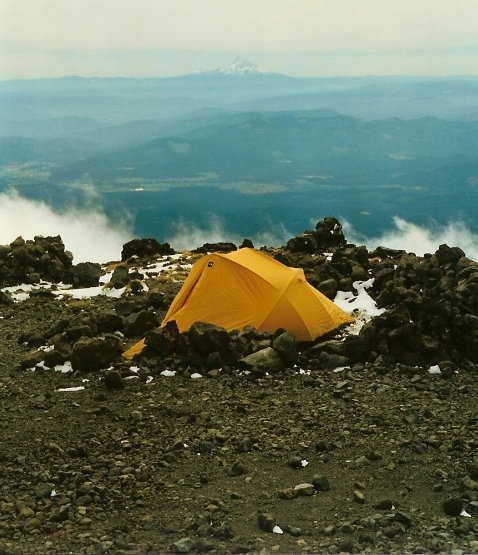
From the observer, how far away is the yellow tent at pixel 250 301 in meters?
19.0

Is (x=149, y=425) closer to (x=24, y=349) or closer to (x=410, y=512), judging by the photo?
(x=410, y=512)

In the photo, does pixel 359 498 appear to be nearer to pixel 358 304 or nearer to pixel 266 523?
pixel 266 523

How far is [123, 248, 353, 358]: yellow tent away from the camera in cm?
1902

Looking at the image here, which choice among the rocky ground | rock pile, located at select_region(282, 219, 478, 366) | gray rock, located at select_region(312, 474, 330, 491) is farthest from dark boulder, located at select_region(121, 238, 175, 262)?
gray rock, located at select_region(312, 474, 330, 491)

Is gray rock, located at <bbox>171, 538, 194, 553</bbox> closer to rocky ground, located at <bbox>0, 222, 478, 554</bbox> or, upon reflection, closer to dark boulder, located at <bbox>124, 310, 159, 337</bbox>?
rocky ground, located at <bbox>0, 222, 478, 554</bbox>

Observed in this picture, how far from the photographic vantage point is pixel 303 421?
45.6ft

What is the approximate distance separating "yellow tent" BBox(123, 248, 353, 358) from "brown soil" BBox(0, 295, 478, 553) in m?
2.51

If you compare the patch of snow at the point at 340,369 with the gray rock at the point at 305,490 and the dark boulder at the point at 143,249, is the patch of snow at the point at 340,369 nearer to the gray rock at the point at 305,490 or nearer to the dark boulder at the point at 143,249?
the gray rock at the point at 305,490

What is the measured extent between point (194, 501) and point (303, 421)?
351 centimetres

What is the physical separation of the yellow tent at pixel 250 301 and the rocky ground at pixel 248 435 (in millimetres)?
638

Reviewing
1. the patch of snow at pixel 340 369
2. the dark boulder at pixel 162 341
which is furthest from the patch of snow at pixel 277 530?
the dark boulder at pixel 162 341

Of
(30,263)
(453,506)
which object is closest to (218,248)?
(30,263)

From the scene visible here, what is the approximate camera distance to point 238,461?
39.9ft

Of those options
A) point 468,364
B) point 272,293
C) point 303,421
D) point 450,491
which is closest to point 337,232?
point 272,293
